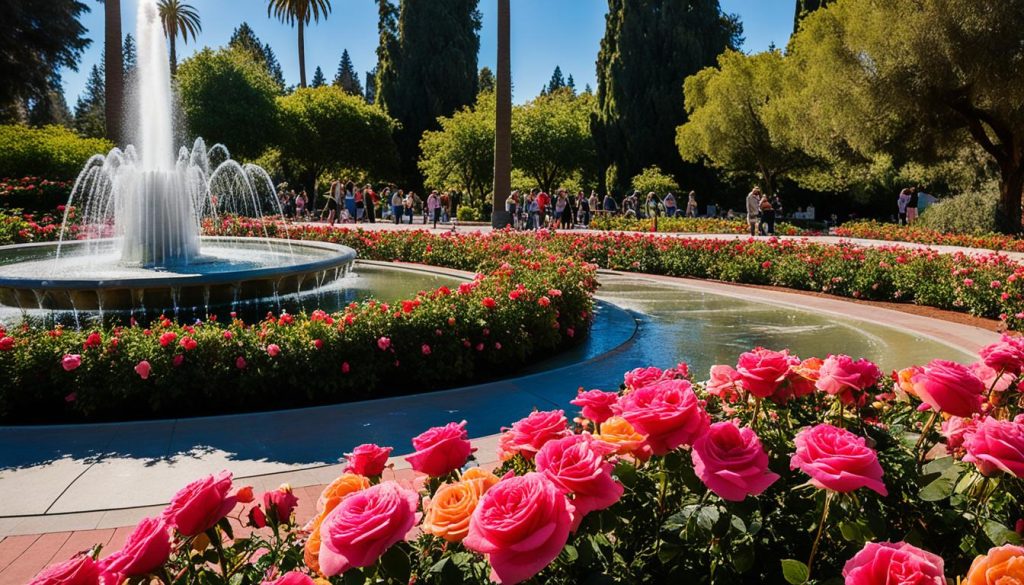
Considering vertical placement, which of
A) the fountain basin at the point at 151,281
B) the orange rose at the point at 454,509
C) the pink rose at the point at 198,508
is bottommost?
the fountain basin at the point at 151,281

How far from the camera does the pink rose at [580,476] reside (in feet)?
5.02

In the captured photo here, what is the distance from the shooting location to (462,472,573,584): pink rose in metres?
1.32

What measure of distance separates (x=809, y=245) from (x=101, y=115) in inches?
3143

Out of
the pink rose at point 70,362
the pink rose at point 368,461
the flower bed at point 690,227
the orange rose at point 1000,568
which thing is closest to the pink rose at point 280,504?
the pink rose at point 368,461

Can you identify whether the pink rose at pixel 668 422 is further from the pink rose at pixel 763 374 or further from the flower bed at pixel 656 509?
the pink rose at pixel 763 374

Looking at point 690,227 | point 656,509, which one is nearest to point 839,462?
point 656,509

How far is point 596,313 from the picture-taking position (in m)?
10.6

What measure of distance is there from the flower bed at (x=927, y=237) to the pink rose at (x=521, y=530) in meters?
20.3

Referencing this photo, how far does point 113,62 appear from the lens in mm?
24234

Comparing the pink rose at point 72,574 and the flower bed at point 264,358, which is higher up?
the pink rose at point 72,574

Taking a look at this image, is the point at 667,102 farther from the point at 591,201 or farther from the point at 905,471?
the point at 905,471

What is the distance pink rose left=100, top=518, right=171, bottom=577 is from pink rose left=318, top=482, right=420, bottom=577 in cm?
38

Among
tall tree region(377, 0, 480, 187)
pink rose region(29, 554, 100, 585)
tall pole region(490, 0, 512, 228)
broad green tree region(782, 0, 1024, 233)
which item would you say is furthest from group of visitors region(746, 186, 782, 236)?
tall tree region(377, 0, 480, 187)

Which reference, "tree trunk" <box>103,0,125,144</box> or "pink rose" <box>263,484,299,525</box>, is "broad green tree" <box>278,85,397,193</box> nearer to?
"tree trunk" <box>103,0,125,144</box>
